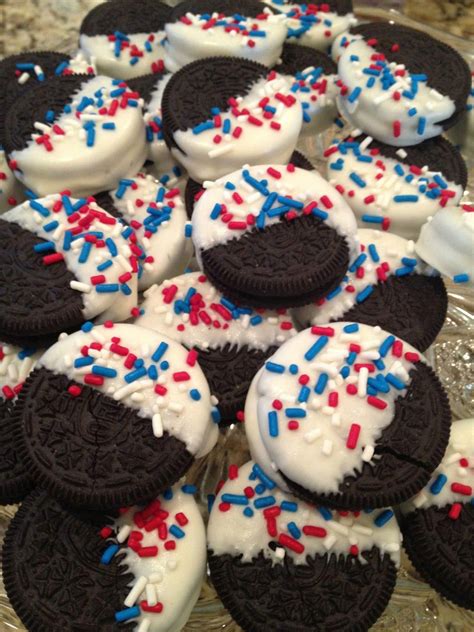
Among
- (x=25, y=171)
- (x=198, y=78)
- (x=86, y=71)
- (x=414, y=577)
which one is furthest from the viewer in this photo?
(x=86, y=71)

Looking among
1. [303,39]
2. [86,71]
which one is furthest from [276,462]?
[303,39]

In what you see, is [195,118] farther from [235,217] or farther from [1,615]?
[1,615]

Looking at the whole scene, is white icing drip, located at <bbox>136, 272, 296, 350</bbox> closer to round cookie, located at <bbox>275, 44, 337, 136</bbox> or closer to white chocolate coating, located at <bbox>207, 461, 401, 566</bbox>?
white chocolate coating, located at <bbox>207, 461, 401, 566</bbox>

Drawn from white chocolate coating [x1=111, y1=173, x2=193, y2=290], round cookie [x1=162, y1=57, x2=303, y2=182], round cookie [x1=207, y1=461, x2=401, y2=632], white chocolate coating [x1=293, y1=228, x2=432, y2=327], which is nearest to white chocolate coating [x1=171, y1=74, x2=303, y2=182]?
round cookie [x1=162, y1=57, x2=303, y2=182]

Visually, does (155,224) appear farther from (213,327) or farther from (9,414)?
(9,414)

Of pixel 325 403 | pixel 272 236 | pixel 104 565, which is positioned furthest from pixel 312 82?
pixel 104 565

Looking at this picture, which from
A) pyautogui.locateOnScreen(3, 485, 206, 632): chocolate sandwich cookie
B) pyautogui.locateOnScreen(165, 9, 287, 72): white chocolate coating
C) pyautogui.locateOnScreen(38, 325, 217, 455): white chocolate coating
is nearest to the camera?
pyautogui.locateOnScreen(3, 485, 206, 632): chocolate sandwich cookie
